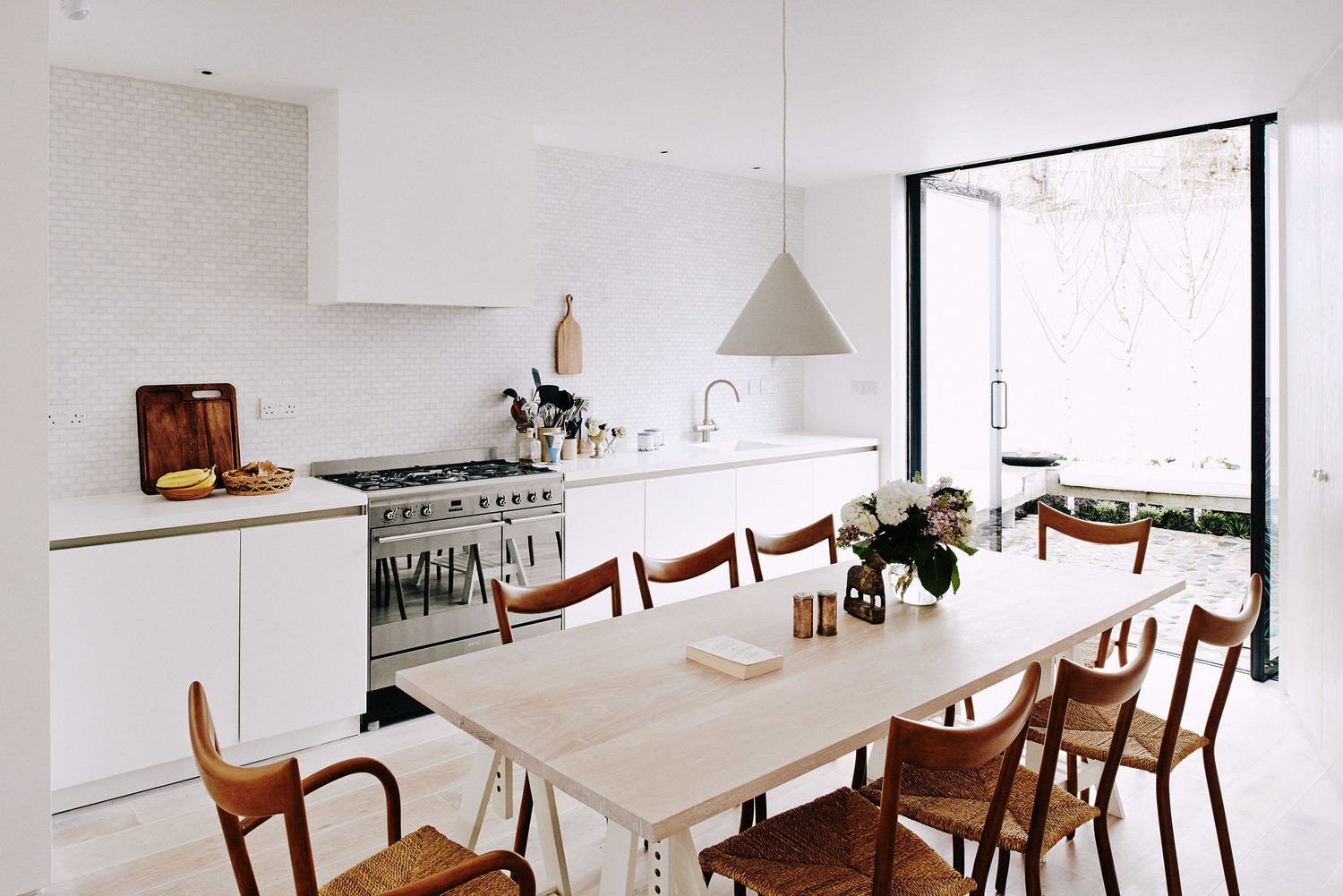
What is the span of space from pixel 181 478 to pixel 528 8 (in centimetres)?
210

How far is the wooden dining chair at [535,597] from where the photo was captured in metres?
2.61

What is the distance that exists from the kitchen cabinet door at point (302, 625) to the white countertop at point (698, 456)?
3.56 feet

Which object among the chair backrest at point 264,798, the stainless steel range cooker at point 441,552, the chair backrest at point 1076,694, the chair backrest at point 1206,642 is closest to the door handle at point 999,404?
the stainless steel range cooker at point 441,552

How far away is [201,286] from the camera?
12.6ft

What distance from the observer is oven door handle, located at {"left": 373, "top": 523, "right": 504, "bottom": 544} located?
3.73 metres

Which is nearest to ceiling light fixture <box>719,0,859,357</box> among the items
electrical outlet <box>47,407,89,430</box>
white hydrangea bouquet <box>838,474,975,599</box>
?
white hydrangea bouquet <box>838,474,975,599</box>

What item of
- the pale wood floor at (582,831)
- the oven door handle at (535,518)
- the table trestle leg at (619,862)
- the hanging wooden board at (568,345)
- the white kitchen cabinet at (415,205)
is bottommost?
the pale wood floor at (582,831)

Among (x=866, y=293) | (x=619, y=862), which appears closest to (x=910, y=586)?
(x=619, y=862)

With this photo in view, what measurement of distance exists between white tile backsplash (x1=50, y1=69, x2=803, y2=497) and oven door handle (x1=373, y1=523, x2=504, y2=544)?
692 mm

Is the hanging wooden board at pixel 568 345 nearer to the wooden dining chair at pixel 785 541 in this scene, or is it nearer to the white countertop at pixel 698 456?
the white countertop at pixel 698 456

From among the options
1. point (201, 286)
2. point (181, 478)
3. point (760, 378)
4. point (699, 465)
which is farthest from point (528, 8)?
point (760, 378)

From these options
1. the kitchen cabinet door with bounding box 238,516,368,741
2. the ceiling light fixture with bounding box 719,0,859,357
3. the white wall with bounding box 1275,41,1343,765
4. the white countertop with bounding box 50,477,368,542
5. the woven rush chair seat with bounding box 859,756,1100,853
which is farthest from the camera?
the kitchen cabinet door with bounding box 238,516,368,741

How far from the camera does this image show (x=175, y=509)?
3342 millimetres

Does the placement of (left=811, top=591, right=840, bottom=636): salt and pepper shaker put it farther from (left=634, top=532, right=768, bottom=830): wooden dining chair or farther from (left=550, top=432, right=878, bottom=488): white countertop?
(left=550, top=432, right=878, bottom=488): white countertop
